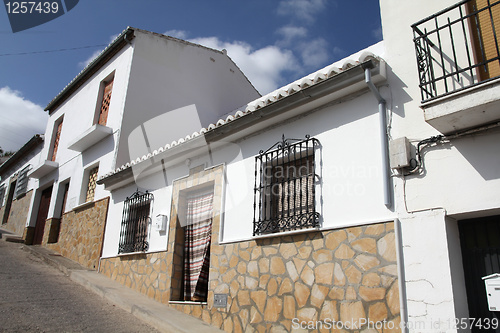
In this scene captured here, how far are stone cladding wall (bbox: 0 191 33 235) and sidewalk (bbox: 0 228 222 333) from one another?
686cm

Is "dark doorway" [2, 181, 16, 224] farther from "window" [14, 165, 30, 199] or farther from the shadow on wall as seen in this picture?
the shadow on wall

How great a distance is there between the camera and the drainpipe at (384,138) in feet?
16.2

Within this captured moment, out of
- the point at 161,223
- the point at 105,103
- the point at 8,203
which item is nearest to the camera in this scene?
the point at 161,223

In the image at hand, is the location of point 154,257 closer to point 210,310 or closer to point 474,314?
point 210,310

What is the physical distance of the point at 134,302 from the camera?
24.2 ft

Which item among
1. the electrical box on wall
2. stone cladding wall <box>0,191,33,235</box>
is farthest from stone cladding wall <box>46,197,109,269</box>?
the electrical box on wall

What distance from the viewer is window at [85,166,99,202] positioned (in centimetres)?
1194

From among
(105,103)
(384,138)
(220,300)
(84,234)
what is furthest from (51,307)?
(105,103)

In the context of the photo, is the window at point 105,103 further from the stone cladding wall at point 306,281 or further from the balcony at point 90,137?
the stone cladding wall at point 306,281

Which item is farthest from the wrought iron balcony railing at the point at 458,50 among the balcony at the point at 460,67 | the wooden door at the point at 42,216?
the wooden door at the point at 42,216

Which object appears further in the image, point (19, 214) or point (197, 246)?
point (19, 214)

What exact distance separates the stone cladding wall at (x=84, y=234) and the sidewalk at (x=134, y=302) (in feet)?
1.32

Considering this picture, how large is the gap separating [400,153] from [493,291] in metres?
1.73

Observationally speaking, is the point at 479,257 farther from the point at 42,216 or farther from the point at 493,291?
the point at 42,216
